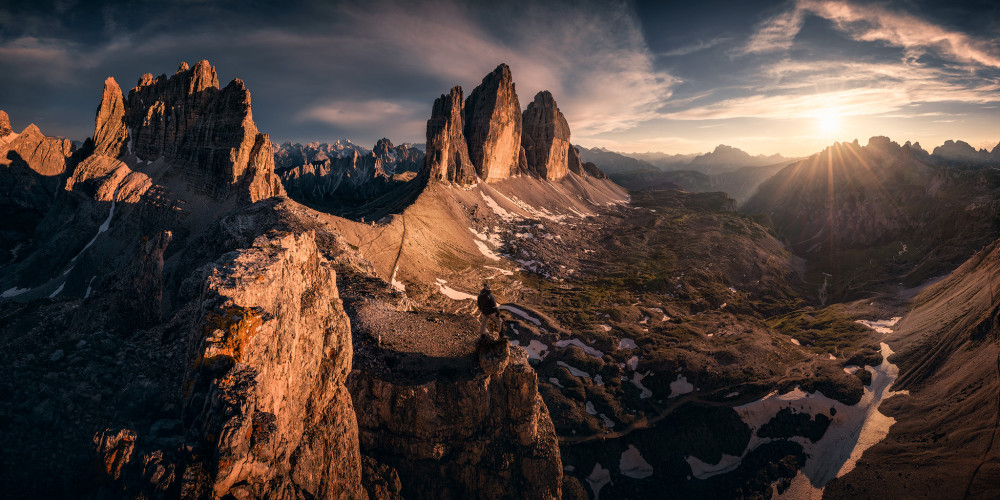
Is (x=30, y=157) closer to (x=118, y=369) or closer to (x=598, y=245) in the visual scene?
(x=118, y=369)

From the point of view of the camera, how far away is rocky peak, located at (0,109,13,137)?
82750mm

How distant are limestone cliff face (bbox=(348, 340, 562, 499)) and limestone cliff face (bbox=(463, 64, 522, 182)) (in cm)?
10168

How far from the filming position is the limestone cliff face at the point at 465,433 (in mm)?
18391

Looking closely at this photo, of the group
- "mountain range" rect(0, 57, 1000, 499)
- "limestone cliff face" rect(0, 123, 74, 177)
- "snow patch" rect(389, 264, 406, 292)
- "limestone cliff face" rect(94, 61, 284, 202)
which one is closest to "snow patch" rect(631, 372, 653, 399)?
"mountain range" rect(0, 57, 1000, 499)

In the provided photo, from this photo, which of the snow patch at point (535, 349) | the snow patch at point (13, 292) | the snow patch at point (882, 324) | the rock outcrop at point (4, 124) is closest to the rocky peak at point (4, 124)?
the rock outcrop at point (4, 124)

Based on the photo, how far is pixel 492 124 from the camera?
12112 centimetres

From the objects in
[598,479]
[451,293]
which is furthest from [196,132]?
[598,479]

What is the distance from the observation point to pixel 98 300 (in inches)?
800

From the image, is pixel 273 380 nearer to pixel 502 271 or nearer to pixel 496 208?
pixel 502 271

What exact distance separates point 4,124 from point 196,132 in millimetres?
82550

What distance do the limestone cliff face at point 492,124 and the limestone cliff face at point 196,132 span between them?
7446cm

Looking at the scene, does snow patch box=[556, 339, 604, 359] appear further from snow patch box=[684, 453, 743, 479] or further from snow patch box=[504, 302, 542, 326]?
snow patch box=[684, 453, 743, 479]

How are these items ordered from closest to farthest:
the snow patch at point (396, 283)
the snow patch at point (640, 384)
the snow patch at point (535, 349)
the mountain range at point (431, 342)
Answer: the mountain range at point (431, 342)
the snow patch at point (640, 384)
the snow patch at point (535, 349)
the snow patch at point (396, 283)

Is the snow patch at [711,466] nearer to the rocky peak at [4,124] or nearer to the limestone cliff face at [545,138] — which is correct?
the limestone cliff face at [545,138]
